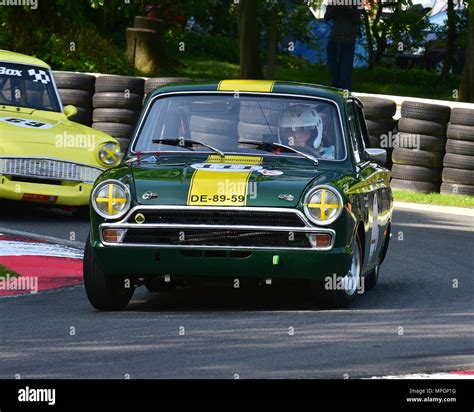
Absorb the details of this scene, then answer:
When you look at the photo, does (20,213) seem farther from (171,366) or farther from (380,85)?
(380,85)

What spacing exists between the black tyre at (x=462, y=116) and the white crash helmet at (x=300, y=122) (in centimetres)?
934

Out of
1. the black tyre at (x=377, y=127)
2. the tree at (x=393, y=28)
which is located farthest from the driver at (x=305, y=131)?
the tree at (x=393, y=28)

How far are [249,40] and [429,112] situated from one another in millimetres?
8460

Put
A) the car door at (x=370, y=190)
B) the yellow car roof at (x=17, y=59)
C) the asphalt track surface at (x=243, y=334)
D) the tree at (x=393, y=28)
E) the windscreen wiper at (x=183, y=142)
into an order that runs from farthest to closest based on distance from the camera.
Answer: the tree at (x=393, y=28)
the yellow car roof at (x=17, y=59)
the windscreen wiper at (x=183, y=142)
the car door at (x=370, y=190)
the asphalt track surface at (x=243, y=334)

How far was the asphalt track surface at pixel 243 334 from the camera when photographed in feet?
23.7

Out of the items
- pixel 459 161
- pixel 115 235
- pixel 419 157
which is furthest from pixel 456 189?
pixel 115 235

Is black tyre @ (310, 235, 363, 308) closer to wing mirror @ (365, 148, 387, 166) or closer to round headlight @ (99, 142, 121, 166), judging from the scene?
wing mirror @ (365, 148, 387, 166)

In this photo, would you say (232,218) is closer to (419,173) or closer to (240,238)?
(240,238)

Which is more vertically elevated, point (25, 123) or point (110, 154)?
point (25, 123)

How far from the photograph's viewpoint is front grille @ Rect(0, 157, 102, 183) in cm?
1421

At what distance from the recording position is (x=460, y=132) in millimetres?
19062

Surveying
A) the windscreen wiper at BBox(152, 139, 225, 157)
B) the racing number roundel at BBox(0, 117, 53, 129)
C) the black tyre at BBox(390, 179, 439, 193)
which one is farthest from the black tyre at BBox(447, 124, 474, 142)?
the windscreen wiper at BBox(152, 139, 225, 157)

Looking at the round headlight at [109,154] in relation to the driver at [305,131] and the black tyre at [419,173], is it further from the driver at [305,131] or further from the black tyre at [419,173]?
the black tyre at [419,173]
